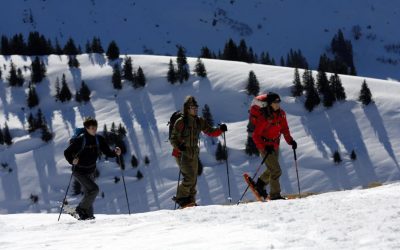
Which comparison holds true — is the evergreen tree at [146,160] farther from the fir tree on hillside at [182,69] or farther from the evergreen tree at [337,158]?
the evergreen tree at [337,158]

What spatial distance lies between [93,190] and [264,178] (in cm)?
318

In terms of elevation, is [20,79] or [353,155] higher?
[20,79]

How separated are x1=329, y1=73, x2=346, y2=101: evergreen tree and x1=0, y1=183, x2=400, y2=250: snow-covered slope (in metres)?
41.4

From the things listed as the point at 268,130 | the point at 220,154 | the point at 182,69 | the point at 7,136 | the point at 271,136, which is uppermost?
the point at 268,130

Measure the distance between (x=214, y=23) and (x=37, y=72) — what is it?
109m

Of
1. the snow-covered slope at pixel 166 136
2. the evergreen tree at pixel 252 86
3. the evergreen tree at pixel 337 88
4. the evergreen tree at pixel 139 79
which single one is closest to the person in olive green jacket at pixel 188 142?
the snow-covered slope at pixel 166 136

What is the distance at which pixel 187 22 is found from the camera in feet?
514

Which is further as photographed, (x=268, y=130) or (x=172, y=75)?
(x=172, y=75)

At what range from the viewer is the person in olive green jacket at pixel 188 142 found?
399 inches

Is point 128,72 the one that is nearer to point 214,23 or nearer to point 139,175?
point 139,175

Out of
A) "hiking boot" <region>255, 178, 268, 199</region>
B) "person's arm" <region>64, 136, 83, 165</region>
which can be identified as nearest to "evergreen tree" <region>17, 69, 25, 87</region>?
"person's arm" <region>64, 136, 83, 165</region>

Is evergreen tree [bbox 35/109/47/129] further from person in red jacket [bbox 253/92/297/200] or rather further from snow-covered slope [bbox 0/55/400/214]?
person in red jacket [bbox 253/92/297/200]

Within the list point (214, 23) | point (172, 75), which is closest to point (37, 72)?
point (172, 75)

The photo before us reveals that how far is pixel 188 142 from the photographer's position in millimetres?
10242
